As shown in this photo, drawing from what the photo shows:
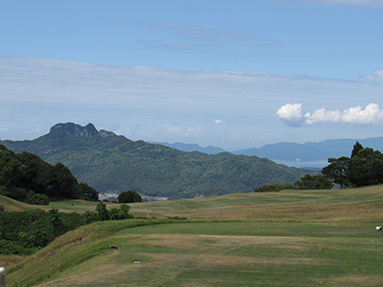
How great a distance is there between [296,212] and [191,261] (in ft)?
75.8

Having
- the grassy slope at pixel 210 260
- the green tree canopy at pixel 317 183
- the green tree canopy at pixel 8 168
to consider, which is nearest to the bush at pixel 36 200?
the green tree canopy at pixel 8 168

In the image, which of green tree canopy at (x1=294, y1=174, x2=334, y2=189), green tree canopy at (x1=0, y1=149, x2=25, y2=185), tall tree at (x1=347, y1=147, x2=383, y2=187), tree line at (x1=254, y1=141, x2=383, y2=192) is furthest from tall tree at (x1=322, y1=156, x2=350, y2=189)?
green tree canopy at (x1=0, y1=149, x2=25, y2=185)

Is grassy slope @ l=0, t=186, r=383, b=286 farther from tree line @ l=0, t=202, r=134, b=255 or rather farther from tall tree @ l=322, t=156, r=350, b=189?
tall tree @ l=322, t=156, r=350, b=189

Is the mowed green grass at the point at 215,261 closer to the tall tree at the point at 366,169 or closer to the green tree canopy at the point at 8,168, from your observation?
the green tree canopy at the point at 8,168

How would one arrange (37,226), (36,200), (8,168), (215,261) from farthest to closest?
1. (8,168)
2. (36,200)
3. (37,226)
4. (215,261)

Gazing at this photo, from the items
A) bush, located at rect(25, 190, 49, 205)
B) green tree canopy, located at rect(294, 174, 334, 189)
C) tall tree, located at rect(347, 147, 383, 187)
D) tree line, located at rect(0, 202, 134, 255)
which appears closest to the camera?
tree line, located at rect(0, 202, 134, 255)

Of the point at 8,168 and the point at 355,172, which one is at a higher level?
the point at 8,168

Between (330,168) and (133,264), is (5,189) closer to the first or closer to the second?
(133,264)

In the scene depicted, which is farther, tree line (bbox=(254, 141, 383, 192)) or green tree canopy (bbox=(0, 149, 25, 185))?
tree line (bbox=(254, 141, 383, 192))

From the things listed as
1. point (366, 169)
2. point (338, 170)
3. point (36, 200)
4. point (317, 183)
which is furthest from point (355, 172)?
point (36, 200)

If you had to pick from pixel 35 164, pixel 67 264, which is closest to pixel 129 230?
pixel 67 264

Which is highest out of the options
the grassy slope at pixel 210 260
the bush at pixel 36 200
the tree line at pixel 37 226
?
the grassy slope at pixel 210 260

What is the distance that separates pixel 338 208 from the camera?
30812mm

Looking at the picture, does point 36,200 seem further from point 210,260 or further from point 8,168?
point 210,260
